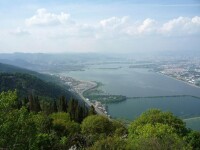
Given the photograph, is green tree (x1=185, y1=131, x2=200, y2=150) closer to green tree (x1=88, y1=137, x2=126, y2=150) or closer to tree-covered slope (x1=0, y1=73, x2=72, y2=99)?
green tree (x1=88, y1=137, x2=126, y2=150)

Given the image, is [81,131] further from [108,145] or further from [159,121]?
[108,145]

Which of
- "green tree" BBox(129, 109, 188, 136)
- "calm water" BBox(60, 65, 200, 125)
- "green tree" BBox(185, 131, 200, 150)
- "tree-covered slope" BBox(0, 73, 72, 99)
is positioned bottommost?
"calm water" BBox(60, 65, 200, 125)

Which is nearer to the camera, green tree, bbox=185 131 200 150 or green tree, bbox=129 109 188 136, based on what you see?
green tree, bbox=185 131 200 150

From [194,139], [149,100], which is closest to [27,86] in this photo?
[149,100]

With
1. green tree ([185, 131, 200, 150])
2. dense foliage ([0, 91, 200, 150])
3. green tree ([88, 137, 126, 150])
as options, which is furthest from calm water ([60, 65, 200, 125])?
green tree ([88, 137, 126, 150])

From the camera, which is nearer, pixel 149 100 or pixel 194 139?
pixel 194 139

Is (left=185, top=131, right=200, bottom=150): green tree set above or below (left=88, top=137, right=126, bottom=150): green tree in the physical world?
below

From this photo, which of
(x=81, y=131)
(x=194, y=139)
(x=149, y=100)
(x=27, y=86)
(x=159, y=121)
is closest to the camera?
(x=194, y=139)

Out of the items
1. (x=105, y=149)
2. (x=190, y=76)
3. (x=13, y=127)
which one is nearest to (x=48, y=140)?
(x=105, y=149)
